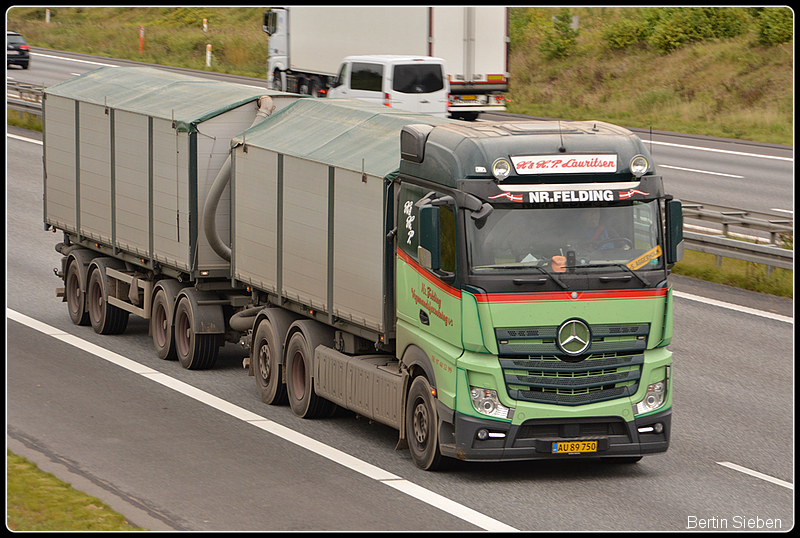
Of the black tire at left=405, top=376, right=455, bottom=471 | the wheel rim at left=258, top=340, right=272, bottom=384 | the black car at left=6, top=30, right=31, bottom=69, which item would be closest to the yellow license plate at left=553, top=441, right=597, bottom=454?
the black tire at left=405, top=376, right=455, bottom=471

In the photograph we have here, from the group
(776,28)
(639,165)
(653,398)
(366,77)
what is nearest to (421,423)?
(653,398)

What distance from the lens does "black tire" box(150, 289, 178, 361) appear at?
1614 centimetres

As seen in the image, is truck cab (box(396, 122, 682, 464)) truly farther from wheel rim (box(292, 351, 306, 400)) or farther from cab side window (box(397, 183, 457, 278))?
wheel rim (box(292, 351, 306, 400))

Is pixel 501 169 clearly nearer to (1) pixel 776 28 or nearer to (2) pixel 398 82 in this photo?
(2) pixel 398 82

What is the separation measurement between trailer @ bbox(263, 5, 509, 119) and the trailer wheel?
59.9ft

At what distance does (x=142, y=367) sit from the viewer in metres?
15.8

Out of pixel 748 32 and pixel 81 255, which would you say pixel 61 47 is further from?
pixel 81 255

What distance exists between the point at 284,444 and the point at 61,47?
191 ft

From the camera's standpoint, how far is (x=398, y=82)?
3192 cm

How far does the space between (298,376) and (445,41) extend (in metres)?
23.2

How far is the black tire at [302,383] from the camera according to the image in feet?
43.6

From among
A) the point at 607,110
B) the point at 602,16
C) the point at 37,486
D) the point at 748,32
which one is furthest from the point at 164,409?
the point at 602,16

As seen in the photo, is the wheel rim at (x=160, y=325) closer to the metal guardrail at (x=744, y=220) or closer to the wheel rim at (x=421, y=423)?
the wheel rim at (x=421, y=423)

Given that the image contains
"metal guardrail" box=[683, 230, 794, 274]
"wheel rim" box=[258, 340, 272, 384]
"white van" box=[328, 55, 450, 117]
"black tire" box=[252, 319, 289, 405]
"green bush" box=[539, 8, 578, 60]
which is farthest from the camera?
"green bush" box=[539, 8, 578, 60]
